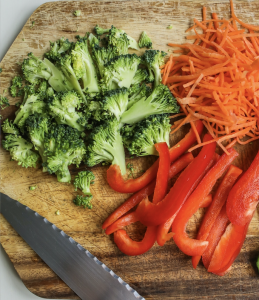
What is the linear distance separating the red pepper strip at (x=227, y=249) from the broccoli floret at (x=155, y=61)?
1569 millimetres

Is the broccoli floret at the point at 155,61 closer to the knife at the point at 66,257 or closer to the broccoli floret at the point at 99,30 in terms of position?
the broccoli floret at the point at 99,30

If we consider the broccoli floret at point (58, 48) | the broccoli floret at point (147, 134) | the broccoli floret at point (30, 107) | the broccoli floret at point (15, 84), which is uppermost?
the broccoli floret at point (58, 48)

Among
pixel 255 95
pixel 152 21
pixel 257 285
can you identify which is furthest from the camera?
pixel 152 21

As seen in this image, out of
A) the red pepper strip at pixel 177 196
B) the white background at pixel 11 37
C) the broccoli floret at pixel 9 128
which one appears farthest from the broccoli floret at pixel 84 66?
the red pepper strip at pixel 177 196

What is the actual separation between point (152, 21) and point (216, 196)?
1.87 m

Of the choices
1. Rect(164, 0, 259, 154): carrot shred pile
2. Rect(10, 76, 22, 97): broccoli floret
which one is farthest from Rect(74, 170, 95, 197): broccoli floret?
Rect(10, 76, 22, 97): broccoli floret

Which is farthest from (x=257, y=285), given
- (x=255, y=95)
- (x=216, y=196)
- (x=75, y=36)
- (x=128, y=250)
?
(x=75, y=36)

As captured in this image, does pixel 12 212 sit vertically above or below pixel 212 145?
below

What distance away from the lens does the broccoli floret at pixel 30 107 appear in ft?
8.90

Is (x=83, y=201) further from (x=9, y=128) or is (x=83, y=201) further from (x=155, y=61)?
(x=155, y=61)

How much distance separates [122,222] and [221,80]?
1.58m

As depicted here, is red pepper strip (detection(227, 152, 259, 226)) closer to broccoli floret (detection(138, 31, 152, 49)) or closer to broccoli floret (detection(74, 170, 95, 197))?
broccoli floret (detection(74, 170, 95, 197))

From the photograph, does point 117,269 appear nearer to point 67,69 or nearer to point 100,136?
point 100,136

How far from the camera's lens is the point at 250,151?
2727mm
